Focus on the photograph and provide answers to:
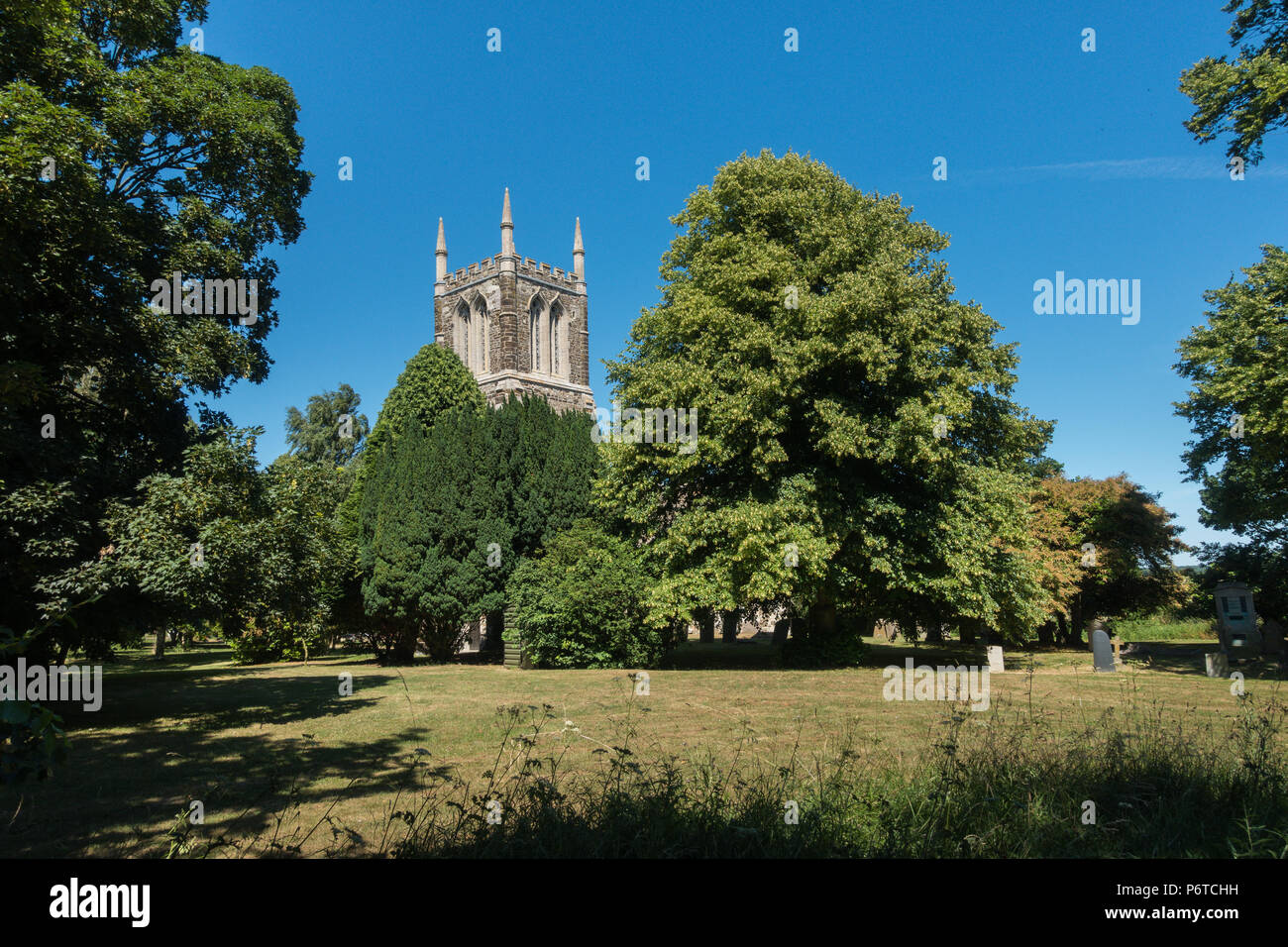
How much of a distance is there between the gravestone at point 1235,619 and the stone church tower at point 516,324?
129ft

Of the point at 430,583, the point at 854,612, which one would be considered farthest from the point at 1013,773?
the point at 430,583

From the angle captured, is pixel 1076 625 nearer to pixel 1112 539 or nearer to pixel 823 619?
pixel 1112 539

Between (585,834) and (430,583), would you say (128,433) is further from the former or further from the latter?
(585,834)

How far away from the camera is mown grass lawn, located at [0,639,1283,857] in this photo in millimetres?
6379

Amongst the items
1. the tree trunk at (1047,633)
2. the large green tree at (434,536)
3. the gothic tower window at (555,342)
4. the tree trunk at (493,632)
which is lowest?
the tree trunk at (1047,633)

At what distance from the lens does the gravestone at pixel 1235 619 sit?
72.0 ft

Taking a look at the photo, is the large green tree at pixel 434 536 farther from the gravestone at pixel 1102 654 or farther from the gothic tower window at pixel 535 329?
the gothic tower window at pixel 535 329

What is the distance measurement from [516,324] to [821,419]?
39.0 metres

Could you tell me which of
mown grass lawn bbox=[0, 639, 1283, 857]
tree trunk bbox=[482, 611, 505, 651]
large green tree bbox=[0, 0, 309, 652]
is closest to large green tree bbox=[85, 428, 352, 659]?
large green tree bbox=[0, 0, 309, 652]

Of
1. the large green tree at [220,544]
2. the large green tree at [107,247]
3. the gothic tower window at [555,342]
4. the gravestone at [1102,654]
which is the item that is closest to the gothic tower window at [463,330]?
the gothic tower window at [555,342]

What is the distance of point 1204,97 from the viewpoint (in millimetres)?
17297

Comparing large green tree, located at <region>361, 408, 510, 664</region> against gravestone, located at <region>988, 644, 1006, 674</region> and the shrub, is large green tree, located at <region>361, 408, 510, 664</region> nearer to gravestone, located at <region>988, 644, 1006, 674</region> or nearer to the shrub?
the shrub

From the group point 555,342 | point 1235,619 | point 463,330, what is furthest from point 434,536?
point 463,330

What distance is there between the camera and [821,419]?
741 inches
